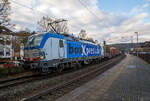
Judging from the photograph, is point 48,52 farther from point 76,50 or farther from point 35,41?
point 76,50

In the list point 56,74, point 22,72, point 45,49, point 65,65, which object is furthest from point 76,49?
point 22,72

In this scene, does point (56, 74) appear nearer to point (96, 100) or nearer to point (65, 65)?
point (65, 65)

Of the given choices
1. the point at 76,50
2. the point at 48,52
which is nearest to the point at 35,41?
the point at 48,52

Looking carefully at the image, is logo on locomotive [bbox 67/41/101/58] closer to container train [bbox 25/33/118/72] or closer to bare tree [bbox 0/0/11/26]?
container train [bbox 25/33/118/72]

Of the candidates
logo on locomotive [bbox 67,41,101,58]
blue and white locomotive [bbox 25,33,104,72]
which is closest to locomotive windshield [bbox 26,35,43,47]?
blue and white locomotive [bbox 25,33,104,72]

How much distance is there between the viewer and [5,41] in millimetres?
13117

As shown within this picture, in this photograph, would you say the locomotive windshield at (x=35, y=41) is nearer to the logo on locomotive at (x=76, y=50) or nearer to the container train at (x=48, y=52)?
the container train at (x=48, y=52)

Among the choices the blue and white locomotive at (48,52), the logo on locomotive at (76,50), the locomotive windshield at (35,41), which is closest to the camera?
the blue and white locomotive at (48,52)

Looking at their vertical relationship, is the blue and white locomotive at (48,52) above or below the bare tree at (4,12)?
below

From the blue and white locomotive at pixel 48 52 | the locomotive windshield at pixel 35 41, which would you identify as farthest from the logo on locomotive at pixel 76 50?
the locomotive windshield at pixel 35 41

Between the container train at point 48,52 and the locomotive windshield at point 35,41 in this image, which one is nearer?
the container train at point 48,52

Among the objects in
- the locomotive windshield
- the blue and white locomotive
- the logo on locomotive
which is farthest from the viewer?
the logo on locomotive

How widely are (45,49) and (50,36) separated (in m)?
1.23

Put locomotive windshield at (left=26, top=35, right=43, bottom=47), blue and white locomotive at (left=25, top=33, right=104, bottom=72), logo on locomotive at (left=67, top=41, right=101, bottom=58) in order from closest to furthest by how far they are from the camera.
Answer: blue and white locomotive at (left=25, top=33, right=104, bottom=72) → locomotive windshield at (left=26, top=35, right=43, bottom=47) → logo on locomotive at (left=67, top=41, right=101, bottom=58)
